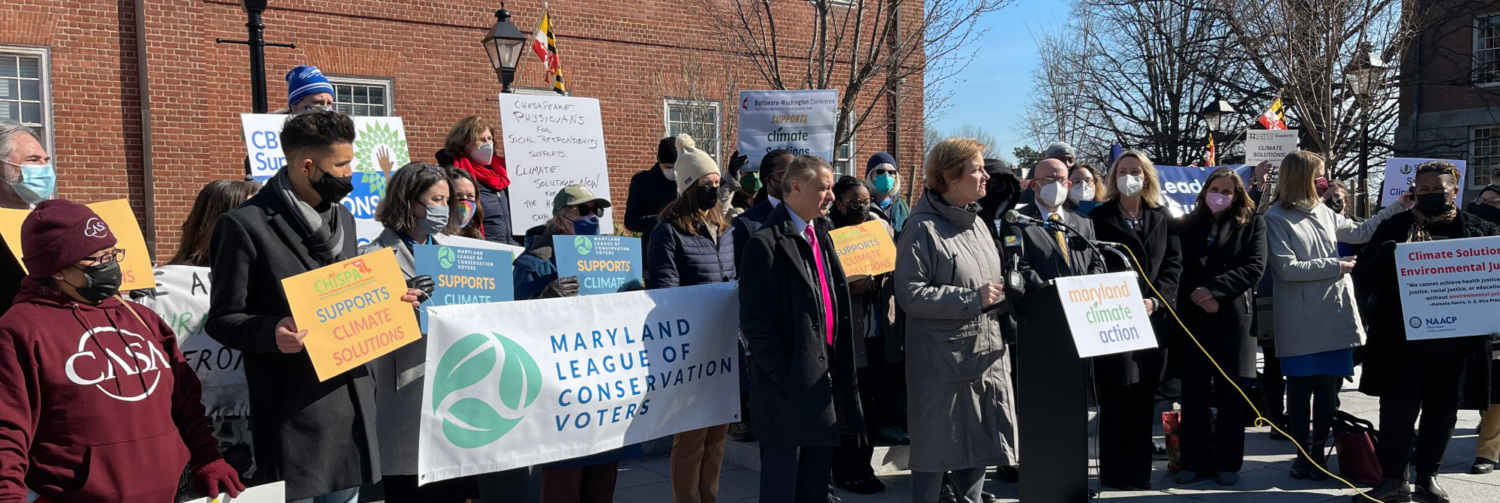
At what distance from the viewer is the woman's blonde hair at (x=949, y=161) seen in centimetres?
490

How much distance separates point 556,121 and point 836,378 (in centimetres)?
421

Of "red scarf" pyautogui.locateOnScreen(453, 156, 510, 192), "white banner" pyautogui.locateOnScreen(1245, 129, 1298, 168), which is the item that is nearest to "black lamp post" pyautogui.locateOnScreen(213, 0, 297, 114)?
"red scarf" pyautogui.locateOnScreen(453, 156, 510, 192)

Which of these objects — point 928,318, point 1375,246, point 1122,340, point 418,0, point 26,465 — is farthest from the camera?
point 418,0

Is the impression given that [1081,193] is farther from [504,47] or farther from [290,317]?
[504,47]

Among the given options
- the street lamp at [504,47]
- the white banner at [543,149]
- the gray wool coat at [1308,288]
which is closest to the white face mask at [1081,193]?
the gray wool coat at [1308,288]

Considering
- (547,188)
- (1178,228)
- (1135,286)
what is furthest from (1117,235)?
(547,188)

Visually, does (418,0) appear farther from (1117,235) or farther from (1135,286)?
(1135,286)

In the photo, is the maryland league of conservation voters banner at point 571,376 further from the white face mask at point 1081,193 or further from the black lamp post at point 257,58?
the black lamp post at point 257,58

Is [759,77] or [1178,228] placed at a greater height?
[759,77]

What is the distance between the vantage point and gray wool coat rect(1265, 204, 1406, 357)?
6602 mm

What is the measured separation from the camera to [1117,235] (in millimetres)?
6414

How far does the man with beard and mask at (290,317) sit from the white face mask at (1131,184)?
15.0ft

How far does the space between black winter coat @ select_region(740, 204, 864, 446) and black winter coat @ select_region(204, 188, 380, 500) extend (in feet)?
5.78

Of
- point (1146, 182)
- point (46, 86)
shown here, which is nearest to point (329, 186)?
point (1146, 182)
